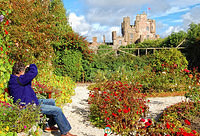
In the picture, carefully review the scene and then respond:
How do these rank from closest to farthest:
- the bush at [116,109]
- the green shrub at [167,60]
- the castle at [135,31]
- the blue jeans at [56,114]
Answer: the blue jeans at [56,114] < the bush at [116,109] < the green shrub at [167,60] < the castle at [135,31]

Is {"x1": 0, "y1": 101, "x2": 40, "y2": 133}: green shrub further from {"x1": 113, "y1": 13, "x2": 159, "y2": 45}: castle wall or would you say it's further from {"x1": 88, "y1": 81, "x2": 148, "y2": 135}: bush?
{"x1": 113, "y1": 13, "x2": 159, "y2": 45}: castle wall

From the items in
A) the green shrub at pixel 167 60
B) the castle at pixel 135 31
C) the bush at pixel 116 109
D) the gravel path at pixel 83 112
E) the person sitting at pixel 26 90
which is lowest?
the gravel path at pixel 83 112

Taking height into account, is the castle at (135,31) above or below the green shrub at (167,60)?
above

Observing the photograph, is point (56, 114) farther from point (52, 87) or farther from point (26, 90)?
point (52, 87)

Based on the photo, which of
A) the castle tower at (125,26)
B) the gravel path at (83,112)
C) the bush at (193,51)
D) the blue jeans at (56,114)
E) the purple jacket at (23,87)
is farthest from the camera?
the castle tower at (125,26)

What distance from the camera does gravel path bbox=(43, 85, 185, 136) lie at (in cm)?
406

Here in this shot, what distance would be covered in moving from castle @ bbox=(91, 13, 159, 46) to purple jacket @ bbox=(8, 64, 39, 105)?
4301cm

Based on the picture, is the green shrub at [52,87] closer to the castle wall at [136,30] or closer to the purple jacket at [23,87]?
the purple jacket at [23,87]

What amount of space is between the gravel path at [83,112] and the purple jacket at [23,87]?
31.2 inches

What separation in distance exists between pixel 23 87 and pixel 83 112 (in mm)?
2370

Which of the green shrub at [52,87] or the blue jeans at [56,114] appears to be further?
the green shrub at [52,87]

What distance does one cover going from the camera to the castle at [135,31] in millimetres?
47938

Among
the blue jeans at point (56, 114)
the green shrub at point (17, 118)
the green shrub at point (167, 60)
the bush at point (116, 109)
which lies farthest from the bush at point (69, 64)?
the green shrub at point (17, 118)

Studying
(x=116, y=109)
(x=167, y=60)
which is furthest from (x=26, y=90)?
(x=167, y=60)
